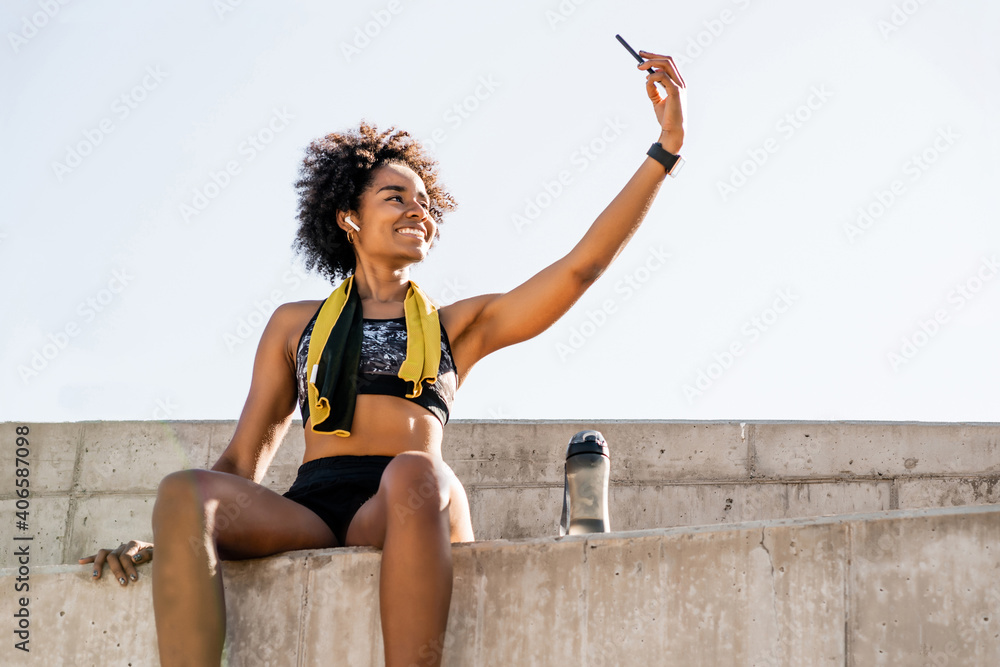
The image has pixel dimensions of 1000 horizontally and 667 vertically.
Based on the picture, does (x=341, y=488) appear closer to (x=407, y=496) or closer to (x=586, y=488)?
(x=407, y=496)

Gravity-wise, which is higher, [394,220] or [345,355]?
[394,220]

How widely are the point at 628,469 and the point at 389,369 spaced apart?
2.29m

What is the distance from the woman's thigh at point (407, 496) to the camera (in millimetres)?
2404

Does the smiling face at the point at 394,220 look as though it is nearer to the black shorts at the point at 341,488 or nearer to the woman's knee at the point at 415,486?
the black shorts at the point at 341,488

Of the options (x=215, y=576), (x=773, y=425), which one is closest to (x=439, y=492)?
(x=215, y=576)

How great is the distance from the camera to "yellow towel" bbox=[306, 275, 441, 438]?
2.86 m

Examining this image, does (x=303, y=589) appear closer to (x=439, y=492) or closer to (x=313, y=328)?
(x=439, y=492)

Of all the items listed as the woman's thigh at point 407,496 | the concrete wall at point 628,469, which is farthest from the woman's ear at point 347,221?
the concrete wall at point 628,469

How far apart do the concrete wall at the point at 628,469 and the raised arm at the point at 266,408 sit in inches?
71.0

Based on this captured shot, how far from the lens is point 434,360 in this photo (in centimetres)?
297

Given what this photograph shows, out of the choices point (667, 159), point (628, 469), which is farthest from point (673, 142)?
point (628, 469)

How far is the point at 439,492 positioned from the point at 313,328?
88cm

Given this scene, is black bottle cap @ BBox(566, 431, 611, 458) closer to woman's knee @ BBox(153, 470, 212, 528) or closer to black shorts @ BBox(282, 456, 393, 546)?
black shorts @ BBox(282, 456, 393, 546)

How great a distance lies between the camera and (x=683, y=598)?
2.61 metres
